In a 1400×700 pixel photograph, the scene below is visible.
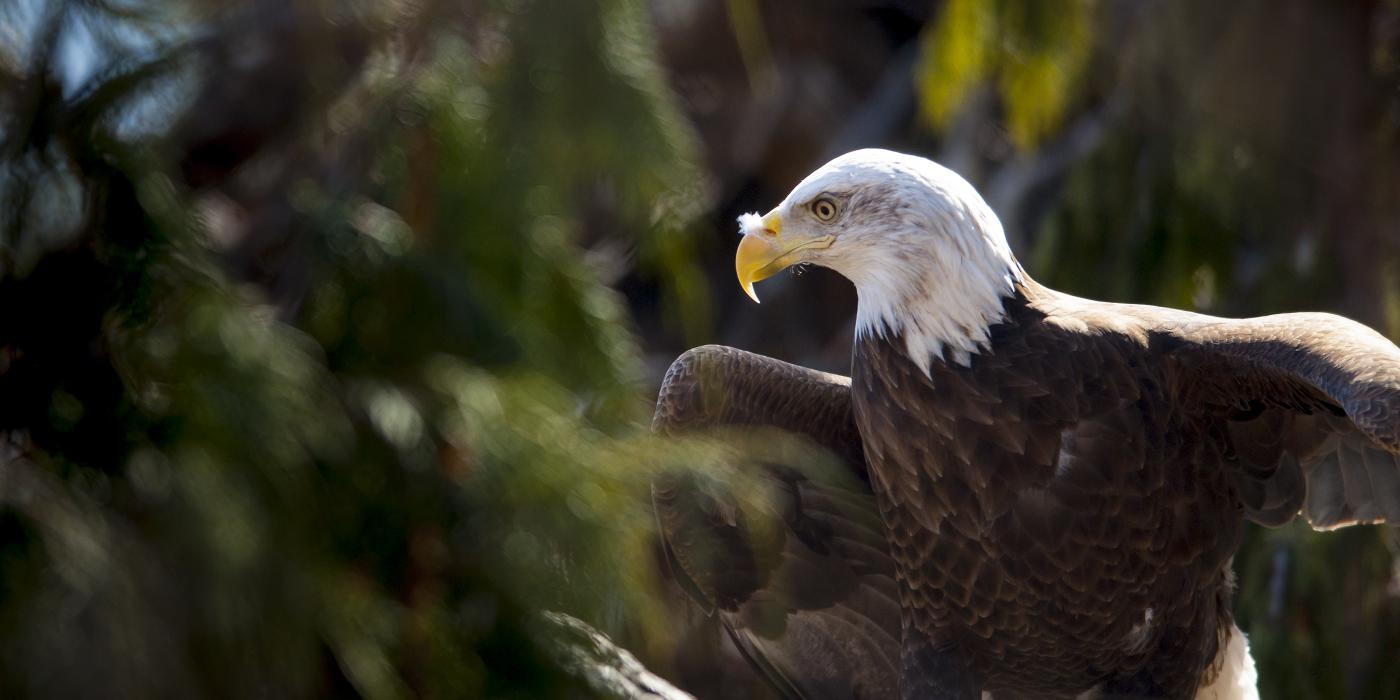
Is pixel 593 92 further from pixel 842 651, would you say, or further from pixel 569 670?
pixel 842 651

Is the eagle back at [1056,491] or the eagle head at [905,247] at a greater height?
the eagle head at [905,247]

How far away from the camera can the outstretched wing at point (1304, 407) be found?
274cm

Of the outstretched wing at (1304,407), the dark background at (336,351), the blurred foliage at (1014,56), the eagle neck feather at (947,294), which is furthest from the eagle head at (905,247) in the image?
the blurred foliage at (1014,56)

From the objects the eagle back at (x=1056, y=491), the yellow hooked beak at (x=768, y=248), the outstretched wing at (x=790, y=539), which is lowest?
the outstretched wing at (x=790, y=539)

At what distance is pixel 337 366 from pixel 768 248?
45.8 inches

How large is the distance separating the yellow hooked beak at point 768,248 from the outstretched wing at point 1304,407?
0.78 metres

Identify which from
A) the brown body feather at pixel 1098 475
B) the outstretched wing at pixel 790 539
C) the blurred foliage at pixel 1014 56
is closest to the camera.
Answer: the brown body feather at pixel 1098 475

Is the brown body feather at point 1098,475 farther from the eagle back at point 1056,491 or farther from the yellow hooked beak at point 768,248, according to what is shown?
the yellow hooked beak at point 768,248

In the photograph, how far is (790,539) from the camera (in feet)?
12.5

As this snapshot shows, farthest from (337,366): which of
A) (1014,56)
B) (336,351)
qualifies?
(1014,56)

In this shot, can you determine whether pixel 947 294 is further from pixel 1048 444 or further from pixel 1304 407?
pixel 1304 407

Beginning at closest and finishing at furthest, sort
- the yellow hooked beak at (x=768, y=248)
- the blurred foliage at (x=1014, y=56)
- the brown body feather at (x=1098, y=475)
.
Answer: the brown body feather at (x=1098, y=475)
the yellow hooked beak at (x=768, y=248)
the blurred foliage at (x=1014, y=56)

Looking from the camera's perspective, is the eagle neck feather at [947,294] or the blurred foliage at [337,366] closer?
the blurred foliage at [337,366]

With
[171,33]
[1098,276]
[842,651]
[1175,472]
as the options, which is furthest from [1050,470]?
[1098,276]
